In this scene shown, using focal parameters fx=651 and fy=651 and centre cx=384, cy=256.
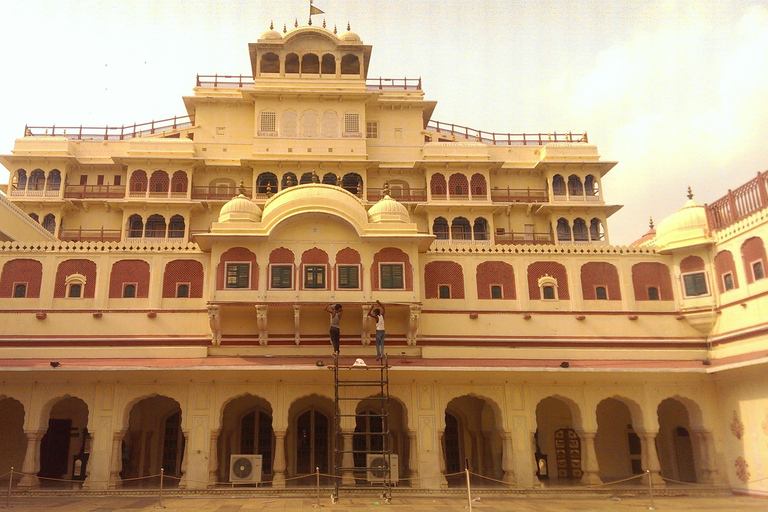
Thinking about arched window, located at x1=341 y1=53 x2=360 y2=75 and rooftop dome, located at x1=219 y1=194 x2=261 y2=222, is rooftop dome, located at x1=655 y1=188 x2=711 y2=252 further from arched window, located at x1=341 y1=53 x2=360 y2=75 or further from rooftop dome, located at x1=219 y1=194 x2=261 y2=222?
arched window, located at x1=341 y1=53 x2=360 y2=75

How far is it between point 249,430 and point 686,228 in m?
19.7

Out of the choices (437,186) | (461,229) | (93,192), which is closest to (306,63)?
(437,186)

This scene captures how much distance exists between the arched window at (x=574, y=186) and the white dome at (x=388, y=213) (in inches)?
729

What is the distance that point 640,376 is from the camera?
24.1m

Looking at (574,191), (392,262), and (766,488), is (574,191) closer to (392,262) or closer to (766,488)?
(392,262)

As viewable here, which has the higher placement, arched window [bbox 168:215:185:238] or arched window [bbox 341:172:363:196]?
arched window [bbox 341:172:363:196]

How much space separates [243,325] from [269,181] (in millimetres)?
15347

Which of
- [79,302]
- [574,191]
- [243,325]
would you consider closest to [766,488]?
[243,325]

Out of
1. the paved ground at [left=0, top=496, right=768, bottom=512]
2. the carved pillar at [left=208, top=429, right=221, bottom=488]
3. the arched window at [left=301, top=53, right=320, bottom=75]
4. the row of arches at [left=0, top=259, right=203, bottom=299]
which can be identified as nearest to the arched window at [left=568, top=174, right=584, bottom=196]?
the arched window at [left=301, top=53, right=320, bottom=75]

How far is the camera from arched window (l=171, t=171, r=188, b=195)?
3866cm

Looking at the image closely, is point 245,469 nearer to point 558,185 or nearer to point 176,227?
point 176,227

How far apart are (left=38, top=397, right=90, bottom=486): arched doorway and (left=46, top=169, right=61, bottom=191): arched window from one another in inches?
701

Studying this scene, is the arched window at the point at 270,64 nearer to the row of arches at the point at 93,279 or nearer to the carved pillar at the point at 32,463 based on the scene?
the row of arches at the point at 93,279

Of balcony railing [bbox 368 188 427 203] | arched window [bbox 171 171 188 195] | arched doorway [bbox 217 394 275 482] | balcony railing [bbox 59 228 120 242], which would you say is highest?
arched window [bbox 171 171 188 195]
